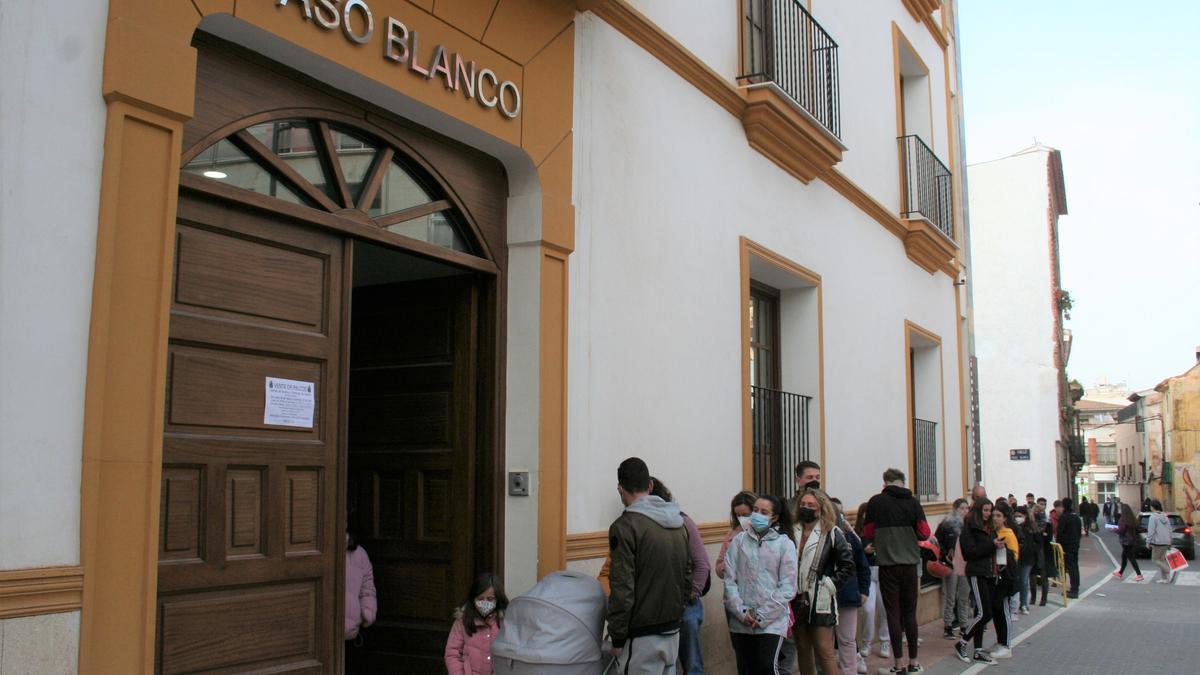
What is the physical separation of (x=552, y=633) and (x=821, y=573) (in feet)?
10.5

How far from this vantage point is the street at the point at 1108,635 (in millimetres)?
11172

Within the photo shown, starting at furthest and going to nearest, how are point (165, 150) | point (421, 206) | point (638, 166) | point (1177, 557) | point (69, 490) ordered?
point (1177, 557) → point (638, 166) → point (421, 206) → point (165, 150) → point (69, 490)

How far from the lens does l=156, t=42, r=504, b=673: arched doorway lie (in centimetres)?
488

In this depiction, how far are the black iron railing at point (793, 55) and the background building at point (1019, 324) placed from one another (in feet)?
97.2

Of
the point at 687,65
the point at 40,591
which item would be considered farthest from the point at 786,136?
the point at 40,591

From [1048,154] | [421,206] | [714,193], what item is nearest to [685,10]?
[714,193]

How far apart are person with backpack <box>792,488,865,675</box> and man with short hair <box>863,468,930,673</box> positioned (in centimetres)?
214

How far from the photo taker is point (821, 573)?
8133mm

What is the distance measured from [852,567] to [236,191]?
535 cm

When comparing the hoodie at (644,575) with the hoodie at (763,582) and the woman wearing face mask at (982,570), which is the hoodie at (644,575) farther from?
the woman wearing face mask at (982,570)

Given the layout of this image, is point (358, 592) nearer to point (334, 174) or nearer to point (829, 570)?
point (334, 174)

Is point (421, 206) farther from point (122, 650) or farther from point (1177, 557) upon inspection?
point (1177, 557)

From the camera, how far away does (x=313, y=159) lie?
566 centimetres

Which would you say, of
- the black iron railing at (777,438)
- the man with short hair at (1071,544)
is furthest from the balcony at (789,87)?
the man with short hair at (1071,544)
